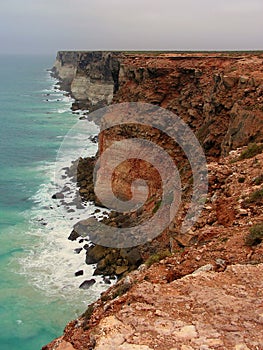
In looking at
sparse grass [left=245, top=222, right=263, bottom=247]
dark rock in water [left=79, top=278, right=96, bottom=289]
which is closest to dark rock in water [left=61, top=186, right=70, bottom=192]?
dark rock in water [left=79, top=278, right=96, bottom=289]

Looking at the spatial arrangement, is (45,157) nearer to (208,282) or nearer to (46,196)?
(46,196)

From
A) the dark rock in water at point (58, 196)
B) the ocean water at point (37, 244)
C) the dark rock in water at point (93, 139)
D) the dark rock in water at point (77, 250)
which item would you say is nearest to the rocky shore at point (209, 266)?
the dark rock in water at point (77, 250)

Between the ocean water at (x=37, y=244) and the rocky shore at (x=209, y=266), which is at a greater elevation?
the rocky shore at (x=209, y=266)

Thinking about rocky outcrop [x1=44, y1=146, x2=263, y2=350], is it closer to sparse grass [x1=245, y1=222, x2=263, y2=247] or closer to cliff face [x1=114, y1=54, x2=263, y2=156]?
sparse grass [x1=245, y1=222, x2=263, y2=247]

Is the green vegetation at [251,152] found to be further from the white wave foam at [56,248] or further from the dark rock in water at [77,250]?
the dark rock in water at [77,250]

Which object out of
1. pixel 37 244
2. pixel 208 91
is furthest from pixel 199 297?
pixel 208 91
